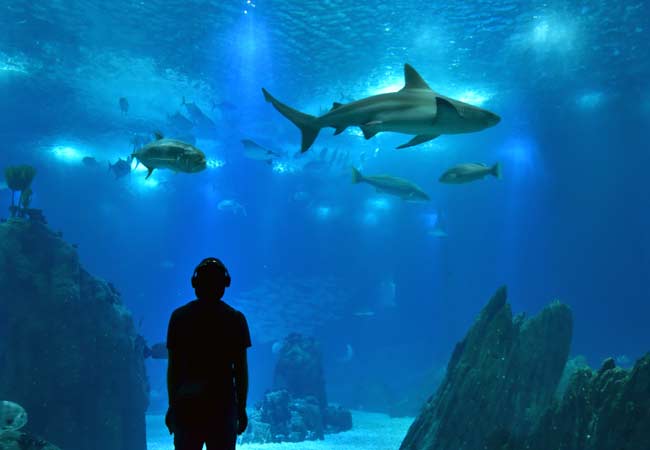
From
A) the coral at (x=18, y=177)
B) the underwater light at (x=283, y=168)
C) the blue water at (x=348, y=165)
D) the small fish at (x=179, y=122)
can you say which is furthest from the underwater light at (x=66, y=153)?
the coral at (x=18, y=177)

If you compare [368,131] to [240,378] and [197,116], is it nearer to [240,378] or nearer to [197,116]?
[240,378]

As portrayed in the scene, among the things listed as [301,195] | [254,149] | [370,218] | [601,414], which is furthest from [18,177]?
[370,218]

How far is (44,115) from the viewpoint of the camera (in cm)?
2044

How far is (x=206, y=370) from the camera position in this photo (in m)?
2.81

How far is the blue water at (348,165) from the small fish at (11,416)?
966 cm

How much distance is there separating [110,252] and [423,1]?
33938 millimetres

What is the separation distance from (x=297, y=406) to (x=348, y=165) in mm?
14636

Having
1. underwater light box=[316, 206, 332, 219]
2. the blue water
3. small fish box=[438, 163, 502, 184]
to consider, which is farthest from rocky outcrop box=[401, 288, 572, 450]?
underwater light box=[316, 206, 332, 219]

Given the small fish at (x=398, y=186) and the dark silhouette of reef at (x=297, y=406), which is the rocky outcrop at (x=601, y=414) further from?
→ the dark silhouette of reef at (x=297, y=406)

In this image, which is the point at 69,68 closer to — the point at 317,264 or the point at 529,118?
Result: the point at 529,118

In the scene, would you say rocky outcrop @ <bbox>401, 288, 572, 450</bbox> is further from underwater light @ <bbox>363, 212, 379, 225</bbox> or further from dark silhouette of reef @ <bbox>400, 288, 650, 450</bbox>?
underwater light @ <bbox>363, 212, 379, 225</bbox>

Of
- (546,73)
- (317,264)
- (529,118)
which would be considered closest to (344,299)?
(317,264)

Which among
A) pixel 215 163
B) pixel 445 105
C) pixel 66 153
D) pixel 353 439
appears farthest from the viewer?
pixel 215 163

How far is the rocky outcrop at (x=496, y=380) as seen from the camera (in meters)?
6.42
